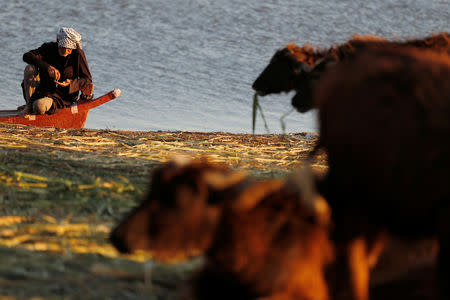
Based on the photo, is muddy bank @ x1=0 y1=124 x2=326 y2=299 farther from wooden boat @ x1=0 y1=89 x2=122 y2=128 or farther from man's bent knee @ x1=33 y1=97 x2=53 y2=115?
wooden boat @ x1=0 y1=89 x2=122 y2=128

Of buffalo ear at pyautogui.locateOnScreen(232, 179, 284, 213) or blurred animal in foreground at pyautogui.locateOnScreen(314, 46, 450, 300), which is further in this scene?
blurred animal in foreground at pyautogui.locateOnScreen(314, 46, 450, 300)

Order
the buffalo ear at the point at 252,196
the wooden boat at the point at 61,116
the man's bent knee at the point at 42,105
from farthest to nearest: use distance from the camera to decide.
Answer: the wooden boat at the point at 61,116
the man's bent knee at the point at 42,105
the buffalo ear at the point at 252,196

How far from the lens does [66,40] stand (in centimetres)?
884

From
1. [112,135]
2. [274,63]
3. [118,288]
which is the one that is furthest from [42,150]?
[118,288]

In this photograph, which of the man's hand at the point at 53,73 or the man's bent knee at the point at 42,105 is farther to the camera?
the man's bent knee at the point at 42,105

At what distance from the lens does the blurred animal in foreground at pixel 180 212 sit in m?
2.05

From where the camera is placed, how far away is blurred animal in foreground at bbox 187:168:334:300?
206cm

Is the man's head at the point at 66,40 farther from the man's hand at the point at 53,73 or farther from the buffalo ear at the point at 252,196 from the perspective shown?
the buffalo ear at the point at 252,196

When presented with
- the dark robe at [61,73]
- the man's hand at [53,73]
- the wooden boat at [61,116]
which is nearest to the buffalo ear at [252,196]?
the man's hand at [53,73]

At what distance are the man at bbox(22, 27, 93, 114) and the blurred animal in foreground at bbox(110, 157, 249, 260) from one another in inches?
295

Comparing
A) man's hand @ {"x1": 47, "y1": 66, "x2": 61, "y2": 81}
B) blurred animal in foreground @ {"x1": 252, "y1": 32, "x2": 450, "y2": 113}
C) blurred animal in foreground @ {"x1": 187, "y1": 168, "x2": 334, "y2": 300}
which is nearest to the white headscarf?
man's hand @ {"x1": 47, "y1": 66, "x2": 61, "y2": 81}

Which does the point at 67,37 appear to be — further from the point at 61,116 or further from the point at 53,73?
the point at 61,116

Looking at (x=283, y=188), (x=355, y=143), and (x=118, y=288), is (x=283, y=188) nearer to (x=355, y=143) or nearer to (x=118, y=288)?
(x=355, y=143)

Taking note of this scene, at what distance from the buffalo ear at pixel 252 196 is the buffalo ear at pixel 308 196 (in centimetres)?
10
